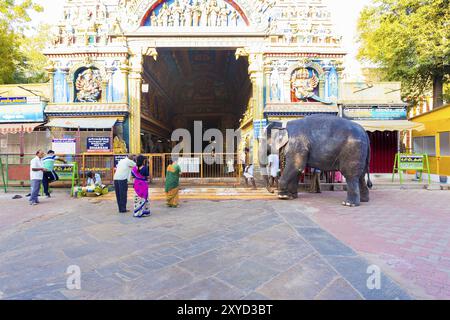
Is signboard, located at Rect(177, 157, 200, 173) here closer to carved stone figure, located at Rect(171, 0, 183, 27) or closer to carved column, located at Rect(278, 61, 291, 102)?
carved column, located at Rect(278, 61, 291, 102)

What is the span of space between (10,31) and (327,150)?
20.2 meters

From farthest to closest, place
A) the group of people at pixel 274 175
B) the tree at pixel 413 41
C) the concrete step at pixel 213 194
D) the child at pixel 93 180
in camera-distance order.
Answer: the tree at pixel 413 41, the group of people at pixel 274 175, the child at pixel 93 180, the concrete step at pixel 213 194

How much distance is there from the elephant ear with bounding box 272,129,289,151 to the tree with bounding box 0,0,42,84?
17240mm

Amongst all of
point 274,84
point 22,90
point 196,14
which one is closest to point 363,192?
point 274,84

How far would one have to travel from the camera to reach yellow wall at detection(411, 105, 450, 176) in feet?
39.8

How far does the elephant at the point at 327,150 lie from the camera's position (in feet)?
22.8

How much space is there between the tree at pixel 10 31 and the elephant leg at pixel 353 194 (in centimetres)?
1990

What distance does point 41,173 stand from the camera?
25.1 ft

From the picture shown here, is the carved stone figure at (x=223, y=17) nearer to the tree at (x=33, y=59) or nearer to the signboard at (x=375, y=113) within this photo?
the signboard at (x=375, y=113)

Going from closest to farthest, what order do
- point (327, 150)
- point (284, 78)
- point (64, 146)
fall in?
point (327, 150)
point (64, 146)
point (284, 78)

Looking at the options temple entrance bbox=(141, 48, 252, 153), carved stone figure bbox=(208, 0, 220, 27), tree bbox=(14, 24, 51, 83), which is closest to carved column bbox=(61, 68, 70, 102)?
temple entrance bbox=(141, 48, 252, 153)

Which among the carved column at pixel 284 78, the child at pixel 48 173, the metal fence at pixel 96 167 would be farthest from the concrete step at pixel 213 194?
the carved column at pixel 284 78

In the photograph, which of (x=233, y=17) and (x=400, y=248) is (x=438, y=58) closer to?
(x=233, y=17)

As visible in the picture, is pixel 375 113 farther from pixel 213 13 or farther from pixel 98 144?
pixel 98 144
